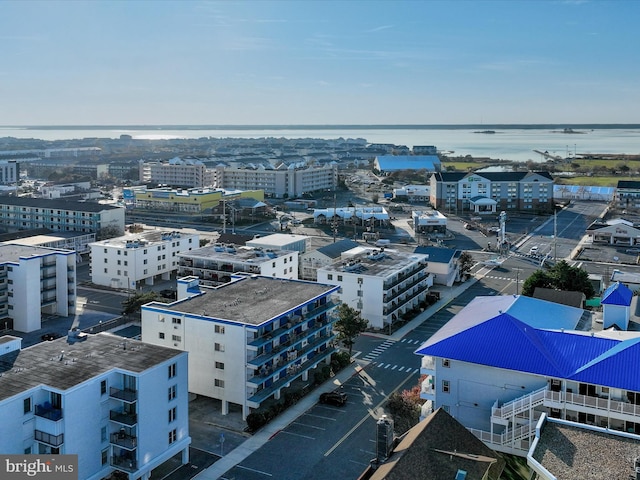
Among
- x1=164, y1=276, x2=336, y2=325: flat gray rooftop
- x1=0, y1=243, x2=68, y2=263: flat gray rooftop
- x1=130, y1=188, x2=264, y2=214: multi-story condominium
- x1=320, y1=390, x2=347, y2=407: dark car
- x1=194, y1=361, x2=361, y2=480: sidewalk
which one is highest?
x1=130, y1=188, x2=264, y2=214: multi-story condominium

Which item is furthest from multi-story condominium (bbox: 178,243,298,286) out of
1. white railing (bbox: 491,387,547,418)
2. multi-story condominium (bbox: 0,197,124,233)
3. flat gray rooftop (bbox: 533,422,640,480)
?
flat gray rooftop (bbox: 533,422,640,480)

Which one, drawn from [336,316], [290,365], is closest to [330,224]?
[336,316]

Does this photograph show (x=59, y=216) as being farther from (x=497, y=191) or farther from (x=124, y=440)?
(x=497, y=191)

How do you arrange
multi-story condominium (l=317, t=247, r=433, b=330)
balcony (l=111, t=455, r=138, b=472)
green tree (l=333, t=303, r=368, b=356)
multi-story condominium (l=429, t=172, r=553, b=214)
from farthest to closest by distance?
1. multi-story condominium (l=429, t=172, r=553, b=214)
2. multi-story condominium (l=317, t=247, r=433, b=330)
3. green tree (l=333, t=303, r=368, b=356)
4. balcony (l=111, t=455, r=138, b=472)

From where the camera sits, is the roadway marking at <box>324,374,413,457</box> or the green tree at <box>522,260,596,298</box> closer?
the roadway marking at <box>324,374,413,457</box>

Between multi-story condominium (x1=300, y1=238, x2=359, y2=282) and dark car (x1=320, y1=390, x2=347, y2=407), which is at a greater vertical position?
multi-story condominium (x1=300, y1=238, x2=359, y2=282)

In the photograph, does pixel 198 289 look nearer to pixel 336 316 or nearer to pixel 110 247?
pixel 336 316

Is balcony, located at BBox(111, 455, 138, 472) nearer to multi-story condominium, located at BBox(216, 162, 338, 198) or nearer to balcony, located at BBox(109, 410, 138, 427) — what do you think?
balcony, located at BBox(109, 410, 138, 427)
